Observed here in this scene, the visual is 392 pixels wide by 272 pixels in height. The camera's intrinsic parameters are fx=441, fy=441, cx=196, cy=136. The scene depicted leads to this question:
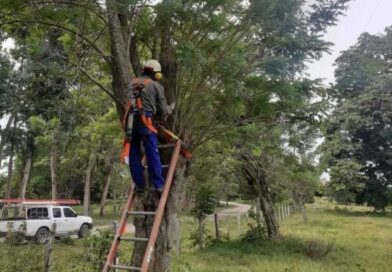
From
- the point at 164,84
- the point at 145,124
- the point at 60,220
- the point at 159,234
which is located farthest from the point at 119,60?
the point at 60,220

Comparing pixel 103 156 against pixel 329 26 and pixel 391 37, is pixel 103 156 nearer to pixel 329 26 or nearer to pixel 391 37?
pixel 329 26

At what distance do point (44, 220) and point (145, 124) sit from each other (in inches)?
636

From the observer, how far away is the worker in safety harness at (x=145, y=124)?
17.5ft

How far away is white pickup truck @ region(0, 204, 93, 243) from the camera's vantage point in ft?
61.3

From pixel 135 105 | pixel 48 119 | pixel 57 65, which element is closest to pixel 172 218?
pixel 135 105

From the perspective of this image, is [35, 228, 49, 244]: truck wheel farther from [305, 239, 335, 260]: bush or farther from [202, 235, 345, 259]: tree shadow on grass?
[305, 239, 335, 260]: bush

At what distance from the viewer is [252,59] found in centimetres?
725

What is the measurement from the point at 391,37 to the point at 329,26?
1324 inches

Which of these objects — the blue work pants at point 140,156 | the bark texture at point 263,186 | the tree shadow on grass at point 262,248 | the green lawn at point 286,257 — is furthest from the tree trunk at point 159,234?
the bark texture at point 263,186

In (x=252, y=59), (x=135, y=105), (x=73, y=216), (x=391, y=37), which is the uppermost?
(x=391, y=37)

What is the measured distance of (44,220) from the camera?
1973cm

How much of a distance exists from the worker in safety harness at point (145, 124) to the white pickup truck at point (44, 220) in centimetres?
1395

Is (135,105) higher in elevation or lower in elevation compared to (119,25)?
lower

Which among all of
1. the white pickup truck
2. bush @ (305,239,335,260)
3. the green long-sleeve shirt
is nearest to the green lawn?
bush @ (305,239,335,260)
